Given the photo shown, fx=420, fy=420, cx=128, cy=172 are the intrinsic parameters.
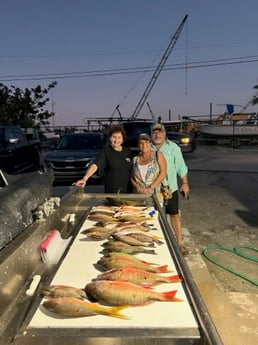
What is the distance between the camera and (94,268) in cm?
211

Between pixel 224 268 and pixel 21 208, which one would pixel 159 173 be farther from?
pixel 21 208

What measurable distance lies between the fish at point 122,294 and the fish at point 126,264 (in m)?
0.24

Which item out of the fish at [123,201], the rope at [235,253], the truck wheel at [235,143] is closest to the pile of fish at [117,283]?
the fish at [123,201]

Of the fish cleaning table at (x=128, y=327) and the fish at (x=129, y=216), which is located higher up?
the fish cleaning table at (x=128, y=327)

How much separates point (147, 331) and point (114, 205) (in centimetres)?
238

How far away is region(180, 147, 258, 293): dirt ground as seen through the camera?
4992 millimetres

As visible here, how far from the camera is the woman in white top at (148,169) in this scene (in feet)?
15.0

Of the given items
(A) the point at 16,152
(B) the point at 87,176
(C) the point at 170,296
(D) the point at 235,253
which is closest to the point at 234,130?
(A) the point at 16,152

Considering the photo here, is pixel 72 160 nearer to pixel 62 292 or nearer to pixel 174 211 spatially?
pixel 174 211

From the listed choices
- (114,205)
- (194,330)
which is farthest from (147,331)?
(114,205)

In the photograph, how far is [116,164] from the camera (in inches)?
184

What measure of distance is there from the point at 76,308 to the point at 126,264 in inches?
19.6

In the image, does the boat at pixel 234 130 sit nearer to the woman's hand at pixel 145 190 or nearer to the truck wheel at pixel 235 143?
the truck wheel at pixel 235 143

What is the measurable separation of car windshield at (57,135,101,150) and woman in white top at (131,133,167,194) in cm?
807
